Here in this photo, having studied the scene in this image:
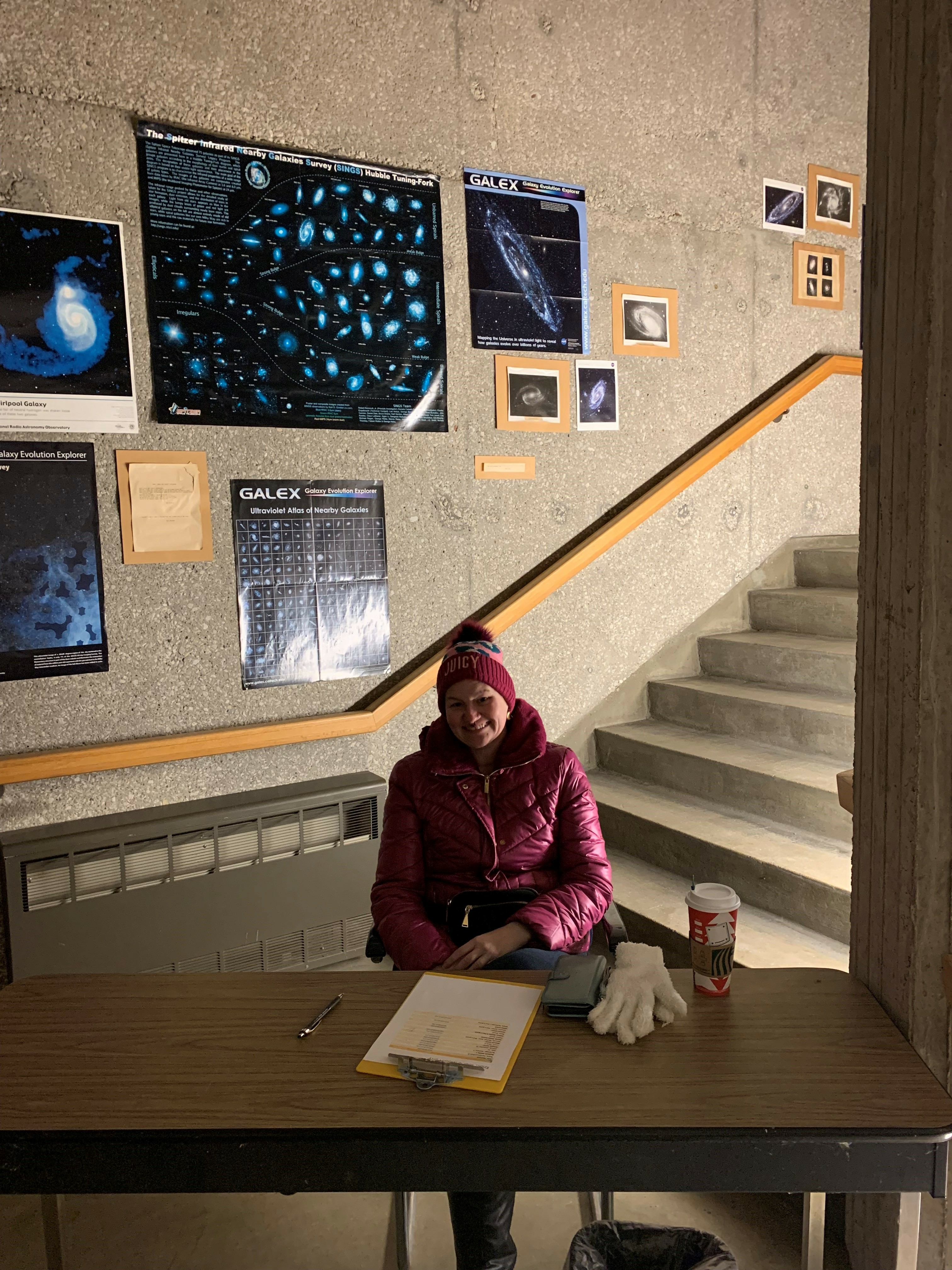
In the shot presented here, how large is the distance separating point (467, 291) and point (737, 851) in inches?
81.9

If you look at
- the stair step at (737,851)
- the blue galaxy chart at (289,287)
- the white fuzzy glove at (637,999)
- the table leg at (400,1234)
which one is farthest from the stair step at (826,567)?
the table leg at (400,1234)

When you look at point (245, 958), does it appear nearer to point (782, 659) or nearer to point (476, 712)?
point (476, 712)

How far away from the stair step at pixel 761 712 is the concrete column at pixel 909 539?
1.70m

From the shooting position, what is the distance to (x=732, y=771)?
2977 millimetres

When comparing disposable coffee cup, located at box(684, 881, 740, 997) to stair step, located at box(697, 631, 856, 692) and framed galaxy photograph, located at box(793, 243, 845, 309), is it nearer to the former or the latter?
stair step, located at box(697, 631, 856, 692)

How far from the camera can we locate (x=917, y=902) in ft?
4.03

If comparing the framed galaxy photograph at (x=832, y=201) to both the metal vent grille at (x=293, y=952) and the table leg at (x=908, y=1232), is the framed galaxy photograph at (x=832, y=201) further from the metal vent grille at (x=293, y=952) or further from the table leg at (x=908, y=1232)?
the table leg at (x=908, y=1232)

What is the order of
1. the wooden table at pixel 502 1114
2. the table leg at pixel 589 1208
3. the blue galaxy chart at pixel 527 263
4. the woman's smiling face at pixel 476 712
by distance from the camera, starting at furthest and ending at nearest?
the blue galaxy chart at pixel 527 263 < the woman's smiling face at pixel 476 712 < the table leg at pixel 589 1208 < the wooden table at pixel 502 1114

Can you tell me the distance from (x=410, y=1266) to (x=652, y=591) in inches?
102

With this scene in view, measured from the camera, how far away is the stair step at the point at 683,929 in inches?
88.6

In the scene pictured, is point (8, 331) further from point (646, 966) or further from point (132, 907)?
point (646, 966)

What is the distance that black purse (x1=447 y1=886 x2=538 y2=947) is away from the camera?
5.98 ft

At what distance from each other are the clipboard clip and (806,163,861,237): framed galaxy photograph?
392cm

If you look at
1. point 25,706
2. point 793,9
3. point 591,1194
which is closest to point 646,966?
point 591,1194
